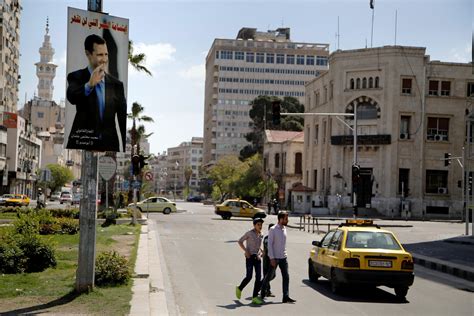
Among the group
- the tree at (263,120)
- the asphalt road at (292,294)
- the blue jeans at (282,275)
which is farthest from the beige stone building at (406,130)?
the blue jeans at (282,275)

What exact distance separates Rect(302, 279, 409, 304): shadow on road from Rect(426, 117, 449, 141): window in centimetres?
5278

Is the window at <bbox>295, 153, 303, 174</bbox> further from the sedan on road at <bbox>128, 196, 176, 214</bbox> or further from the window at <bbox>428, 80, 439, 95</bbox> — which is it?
the sedan on road at <bbox>128, 196, 176, 214</bbox>

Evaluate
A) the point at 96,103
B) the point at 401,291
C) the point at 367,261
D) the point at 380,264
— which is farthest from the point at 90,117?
the point at 401,291

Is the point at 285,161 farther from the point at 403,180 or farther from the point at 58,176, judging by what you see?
the point at 58,176

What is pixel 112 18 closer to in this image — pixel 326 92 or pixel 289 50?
pixel 326 92

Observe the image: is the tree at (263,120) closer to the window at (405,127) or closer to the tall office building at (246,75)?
the tall office building at (246,75)

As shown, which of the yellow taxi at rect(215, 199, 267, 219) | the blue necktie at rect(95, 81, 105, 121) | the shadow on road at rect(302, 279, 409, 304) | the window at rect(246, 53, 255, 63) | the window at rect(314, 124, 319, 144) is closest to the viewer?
the blue necktie at rect(95, 81, 105, 121)

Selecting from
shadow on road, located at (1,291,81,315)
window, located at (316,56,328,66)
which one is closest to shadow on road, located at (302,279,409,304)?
shadow on road, located at (1,291,81,315)

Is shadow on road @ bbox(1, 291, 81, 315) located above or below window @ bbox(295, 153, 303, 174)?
below

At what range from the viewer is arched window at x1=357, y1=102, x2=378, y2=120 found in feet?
213

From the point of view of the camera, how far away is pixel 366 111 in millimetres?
65562

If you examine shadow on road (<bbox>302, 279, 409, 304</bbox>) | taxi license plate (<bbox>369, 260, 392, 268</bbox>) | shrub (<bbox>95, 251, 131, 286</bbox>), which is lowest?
shadow on road (<bbox>302, 279, 409, 304</bbox>)

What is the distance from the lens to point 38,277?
13.6 metres

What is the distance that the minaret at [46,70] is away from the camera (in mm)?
165750
